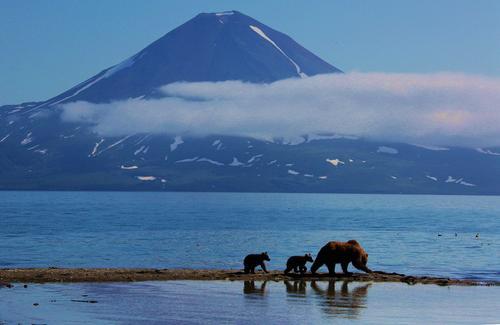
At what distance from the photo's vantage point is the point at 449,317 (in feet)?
108

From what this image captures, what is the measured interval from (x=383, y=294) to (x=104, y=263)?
81.7ft

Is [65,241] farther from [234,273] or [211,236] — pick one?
[234,273]

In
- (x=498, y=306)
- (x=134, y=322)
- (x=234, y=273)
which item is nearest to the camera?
(x=134, y=322)

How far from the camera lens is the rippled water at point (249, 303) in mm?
31312

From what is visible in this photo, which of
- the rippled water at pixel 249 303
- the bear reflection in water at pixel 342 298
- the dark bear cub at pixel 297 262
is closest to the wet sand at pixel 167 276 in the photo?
the dark bear cub at pixel 297 262

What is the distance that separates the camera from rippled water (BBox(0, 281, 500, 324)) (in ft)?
103

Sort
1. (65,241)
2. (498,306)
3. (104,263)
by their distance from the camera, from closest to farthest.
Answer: (498,306) < (104,263) < (65,241)

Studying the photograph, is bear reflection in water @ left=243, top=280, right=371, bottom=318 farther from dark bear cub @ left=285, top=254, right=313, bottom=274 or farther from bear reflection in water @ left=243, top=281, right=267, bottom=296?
dark bear cub @ left=285, top=254, right=313, bottom=274

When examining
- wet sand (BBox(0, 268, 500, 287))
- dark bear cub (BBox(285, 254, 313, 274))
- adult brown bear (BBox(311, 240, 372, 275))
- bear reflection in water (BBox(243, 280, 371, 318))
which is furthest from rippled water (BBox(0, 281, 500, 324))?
dark bear cub (BBox(285, 254, 313, 274))

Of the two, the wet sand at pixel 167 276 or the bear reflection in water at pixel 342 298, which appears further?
the wet sand at pixel 167 276

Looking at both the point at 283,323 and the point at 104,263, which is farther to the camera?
the point at 104,263

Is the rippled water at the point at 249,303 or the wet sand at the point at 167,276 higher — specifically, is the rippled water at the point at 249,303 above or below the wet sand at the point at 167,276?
below

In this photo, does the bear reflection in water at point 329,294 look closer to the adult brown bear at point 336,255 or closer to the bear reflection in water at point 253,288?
the bear reflection in water at point 253,288

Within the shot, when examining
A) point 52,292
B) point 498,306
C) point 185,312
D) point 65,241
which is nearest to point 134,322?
point 185,312
